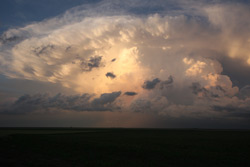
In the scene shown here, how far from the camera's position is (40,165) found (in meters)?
26.6

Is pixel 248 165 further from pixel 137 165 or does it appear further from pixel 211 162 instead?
pixel 137 165

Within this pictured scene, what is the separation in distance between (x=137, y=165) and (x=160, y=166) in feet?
10.6

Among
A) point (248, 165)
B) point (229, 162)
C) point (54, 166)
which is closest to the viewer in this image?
point (54, 166)

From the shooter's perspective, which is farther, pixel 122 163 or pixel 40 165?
pixel 122 163

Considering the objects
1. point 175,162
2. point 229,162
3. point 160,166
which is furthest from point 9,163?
point 229,162

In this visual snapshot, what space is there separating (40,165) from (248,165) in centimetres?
2983

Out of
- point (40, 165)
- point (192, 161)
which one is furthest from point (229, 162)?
point (40, 165)

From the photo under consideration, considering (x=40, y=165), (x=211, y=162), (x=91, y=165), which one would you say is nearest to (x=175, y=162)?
(x=211, y=162)

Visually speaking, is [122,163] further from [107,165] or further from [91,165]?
[91,165]

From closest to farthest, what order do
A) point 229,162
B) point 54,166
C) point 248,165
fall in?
point 54,166, point 248,165, point 229,162

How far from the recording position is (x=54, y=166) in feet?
85.6

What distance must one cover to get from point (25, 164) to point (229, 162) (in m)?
30.5

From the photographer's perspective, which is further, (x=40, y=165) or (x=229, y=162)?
(x=229, y=162)

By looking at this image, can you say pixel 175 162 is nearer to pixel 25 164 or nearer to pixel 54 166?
pixel 54 166
